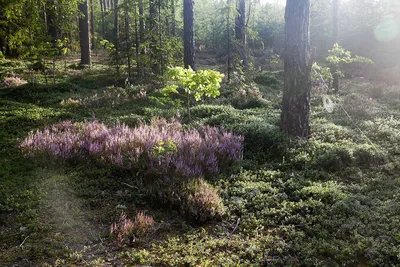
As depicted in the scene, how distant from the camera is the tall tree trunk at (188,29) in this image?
50.0 ft

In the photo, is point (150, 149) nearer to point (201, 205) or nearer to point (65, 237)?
point (201, 205)

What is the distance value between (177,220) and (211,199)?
577mm

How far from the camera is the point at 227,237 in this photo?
3959 mm

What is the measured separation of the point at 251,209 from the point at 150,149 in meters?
2.33

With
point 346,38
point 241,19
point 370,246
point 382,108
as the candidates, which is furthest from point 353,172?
point 346,38

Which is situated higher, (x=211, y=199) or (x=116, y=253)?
(x=211, y=199)

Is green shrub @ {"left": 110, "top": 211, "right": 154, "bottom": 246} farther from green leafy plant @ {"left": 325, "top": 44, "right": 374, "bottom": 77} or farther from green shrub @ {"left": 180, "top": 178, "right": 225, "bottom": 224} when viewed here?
green leafy plant @ {"left": 325, "top": 44, "right": 374, "bottom": 77}

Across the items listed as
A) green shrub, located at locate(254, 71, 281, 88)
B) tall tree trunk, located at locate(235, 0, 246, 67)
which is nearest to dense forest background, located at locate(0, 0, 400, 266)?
tall tree trunk, located at locate(235, 0, 246, 67)

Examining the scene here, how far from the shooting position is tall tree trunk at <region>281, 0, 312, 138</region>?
7.36 m

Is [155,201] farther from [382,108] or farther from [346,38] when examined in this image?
[346,38]

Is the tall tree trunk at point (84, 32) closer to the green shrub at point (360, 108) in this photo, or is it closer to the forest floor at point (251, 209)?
the forest floor at point (251, 209)

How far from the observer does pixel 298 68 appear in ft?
24.3

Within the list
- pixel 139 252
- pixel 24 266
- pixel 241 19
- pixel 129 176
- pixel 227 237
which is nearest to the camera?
pixel 24 266

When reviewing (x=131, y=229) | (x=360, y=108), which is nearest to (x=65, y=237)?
(x=131, y=229)
